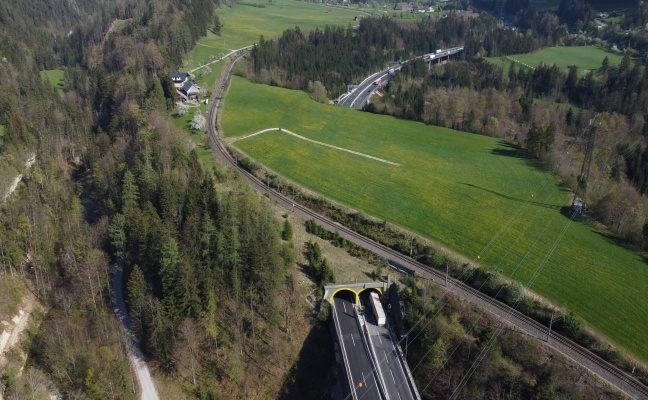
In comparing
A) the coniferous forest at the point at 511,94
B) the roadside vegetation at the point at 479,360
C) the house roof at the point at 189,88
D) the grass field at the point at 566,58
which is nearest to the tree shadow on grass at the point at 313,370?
the roadside vegetation at the point at 479,360

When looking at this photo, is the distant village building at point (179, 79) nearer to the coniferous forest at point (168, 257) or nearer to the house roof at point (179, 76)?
the house roof at point (179, 76)

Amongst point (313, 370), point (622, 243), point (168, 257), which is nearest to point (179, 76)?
point (168, 257)

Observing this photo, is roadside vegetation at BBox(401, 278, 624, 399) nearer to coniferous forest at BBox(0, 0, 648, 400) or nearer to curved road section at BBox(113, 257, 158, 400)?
coniferous forest at BBox(0, 0, 648, 400)

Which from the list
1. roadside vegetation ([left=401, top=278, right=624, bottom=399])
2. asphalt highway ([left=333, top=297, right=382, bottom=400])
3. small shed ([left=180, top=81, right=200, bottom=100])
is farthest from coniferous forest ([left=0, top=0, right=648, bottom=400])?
small shed ([left=180, top=81, right=200, bottom=100])

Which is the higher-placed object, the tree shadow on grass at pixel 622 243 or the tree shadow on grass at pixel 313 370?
the tree shadow on grass at pixel 622 243

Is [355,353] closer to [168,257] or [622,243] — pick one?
[168,257]
